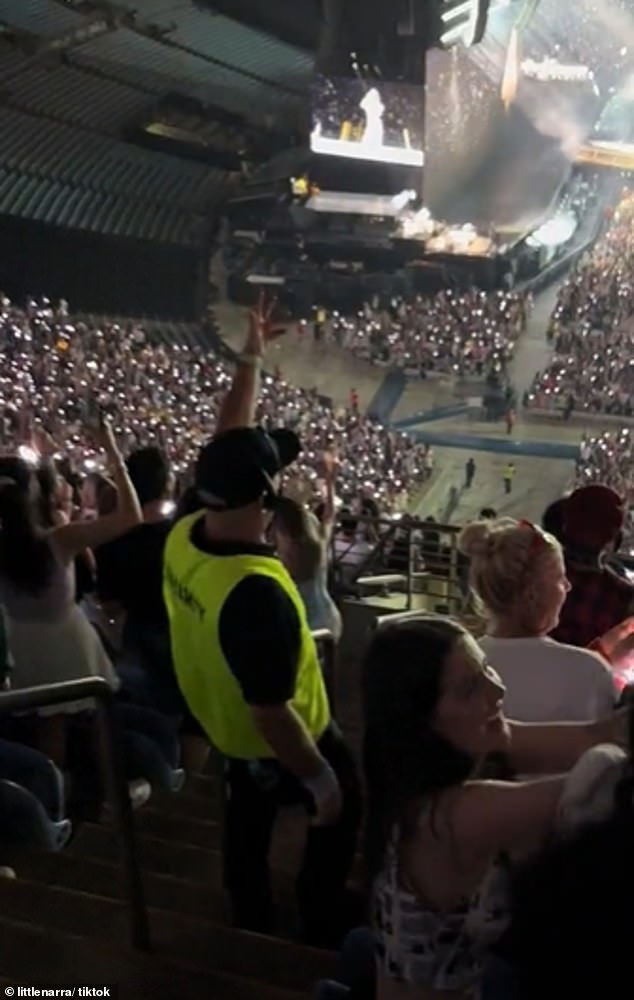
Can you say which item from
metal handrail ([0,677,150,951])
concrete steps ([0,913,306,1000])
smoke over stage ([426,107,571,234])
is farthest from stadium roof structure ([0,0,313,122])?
concrete steps ([0,913,306,1000])

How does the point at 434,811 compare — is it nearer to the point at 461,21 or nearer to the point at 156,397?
the point at 156,397

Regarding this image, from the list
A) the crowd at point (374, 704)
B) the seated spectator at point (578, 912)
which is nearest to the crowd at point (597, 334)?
the crowd at point (374, 704)

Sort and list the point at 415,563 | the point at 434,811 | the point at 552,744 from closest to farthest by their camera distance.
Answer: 1. the point at 434,811
2. the point at 552,744
3. the point at 415,563

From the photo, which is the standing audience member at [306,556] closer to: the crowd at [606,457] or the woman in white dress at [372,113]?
the crowd at [606,457]

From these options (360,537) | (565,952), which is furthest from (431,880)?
(360,537)

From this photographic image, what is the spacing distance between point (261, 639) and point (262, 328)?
1.47 meters

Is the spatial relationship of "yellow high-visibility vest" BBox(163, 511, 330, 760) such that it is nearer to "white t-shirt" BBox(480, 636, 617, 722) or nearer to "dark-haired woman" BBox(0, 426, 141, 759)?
"white t-shirt" BBox(480, 636, 617, 722)

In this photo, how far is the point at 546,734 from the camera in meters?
1.92

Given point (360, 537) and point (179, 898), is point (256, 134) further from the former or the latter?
point (179, 898)

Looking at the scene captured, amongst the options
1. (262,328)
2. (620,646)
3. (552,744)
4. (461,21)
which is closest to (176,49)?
(461,21)

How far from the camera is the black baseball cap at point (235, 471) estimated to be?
219 centimetres

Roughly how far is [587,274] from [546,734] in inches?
650

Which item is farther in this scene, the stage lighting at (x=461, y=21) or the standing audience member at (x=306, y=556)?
the stage lighting at (x=461, y=21)

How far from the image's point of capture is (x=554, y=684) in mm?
2104
